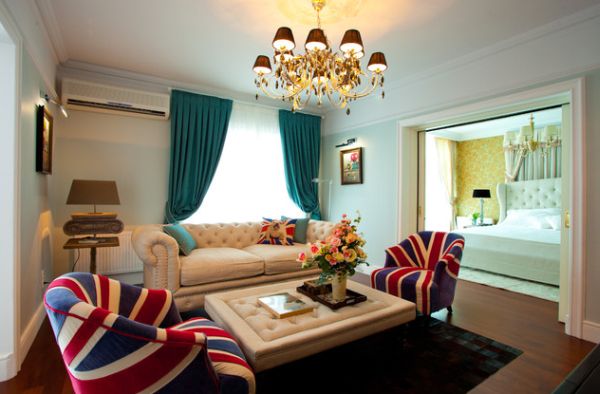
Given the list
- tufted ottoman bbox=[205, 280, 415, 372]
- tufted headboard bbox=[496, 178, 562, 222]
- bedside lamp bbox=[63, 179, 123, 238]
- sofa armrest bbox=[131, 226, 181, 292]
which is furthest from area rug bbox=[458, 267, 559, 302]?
bedside lamp bbox=[63, 179, 123, 238]

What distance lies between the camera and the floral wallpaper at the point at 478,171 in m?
6.73

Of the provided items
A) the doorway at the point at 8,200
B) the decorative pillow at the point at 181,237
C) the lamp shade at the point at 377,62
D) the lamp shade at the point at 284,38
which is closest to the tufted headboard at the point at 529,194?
the lamp shade at the point at 377,62

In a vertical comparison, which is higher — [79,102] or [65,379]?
[79,102]

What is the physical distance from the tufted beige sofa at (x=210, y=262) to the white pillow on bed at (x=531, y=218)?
155 inches

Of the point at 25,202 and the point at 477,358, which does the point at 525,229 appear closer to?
the point at 477,358

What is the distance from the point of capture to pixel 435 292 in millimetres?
2732

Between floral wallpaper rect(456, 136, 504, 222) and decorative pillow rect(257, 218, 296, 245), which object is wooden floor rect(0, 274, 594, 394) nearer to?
decorative pillow rect(257, 218, 296, 245)

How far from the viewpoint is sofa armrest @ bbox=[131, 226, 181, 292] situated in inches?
113

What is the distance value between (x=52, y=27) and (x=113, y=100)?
0.98m

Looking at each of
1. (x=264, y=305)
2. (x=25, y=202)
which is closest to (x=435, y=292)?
(x=264, y=305)

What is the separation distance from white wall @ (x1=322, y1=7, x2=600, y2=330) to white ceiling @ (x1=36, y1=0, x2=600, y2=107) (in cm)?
16

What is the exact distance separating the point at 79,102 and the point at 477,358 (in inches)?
182

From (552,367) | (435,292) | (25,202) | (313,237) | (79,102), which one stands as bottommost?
(552,367)

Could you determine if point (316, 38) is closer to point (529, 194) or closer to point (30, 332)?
point (30, 332)
